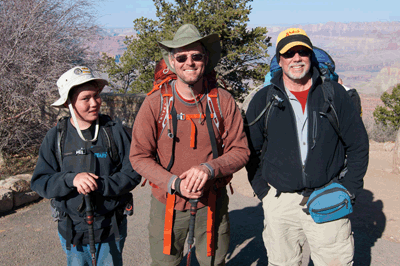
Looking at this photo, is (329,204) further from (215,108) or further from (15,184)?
(15,184)

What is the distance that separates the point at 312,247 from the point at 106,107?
22.2 feet

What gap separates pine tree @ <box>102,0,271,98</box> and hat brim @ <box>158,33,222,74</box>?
24.6 feet

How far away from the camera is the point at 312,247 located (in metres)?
2.11

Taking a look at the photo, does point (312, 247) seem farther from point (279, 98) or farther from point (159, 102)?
point (159, 102)

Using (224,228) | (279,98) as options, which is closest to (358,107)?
(279,98)

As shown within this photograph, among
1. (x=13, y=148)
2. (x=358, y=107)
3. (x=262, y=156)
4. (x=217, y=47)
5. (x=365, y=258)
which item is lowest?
(x=365, y=258)

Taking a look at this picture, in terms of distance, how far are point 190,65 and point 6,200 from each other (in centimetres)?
379

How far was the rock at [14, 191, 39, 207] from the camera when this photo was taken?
175 inches

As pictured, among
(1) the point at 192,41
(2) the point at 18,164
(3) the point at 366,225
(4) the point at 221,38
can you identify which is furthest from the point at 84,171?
(4) the point at 221,38

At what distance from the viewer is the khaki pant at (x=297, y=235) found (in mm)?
2016

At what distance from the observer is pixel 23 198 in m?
4.52

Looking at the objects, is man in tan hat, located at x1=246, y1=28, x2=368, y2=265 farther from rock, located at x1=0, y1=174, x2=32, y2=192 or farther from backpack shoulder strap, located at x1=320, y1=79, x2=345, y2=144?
rock, located at x1=0, y1=174, x2=32, y2=192

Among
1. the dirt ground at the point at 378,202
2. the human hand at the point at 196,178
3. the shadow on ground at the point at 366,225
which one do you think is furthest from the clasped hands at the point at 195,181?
the dirt ground at the point at 378,202

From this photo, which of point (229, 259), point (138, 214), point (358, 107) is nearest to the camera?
point (358, 107)
